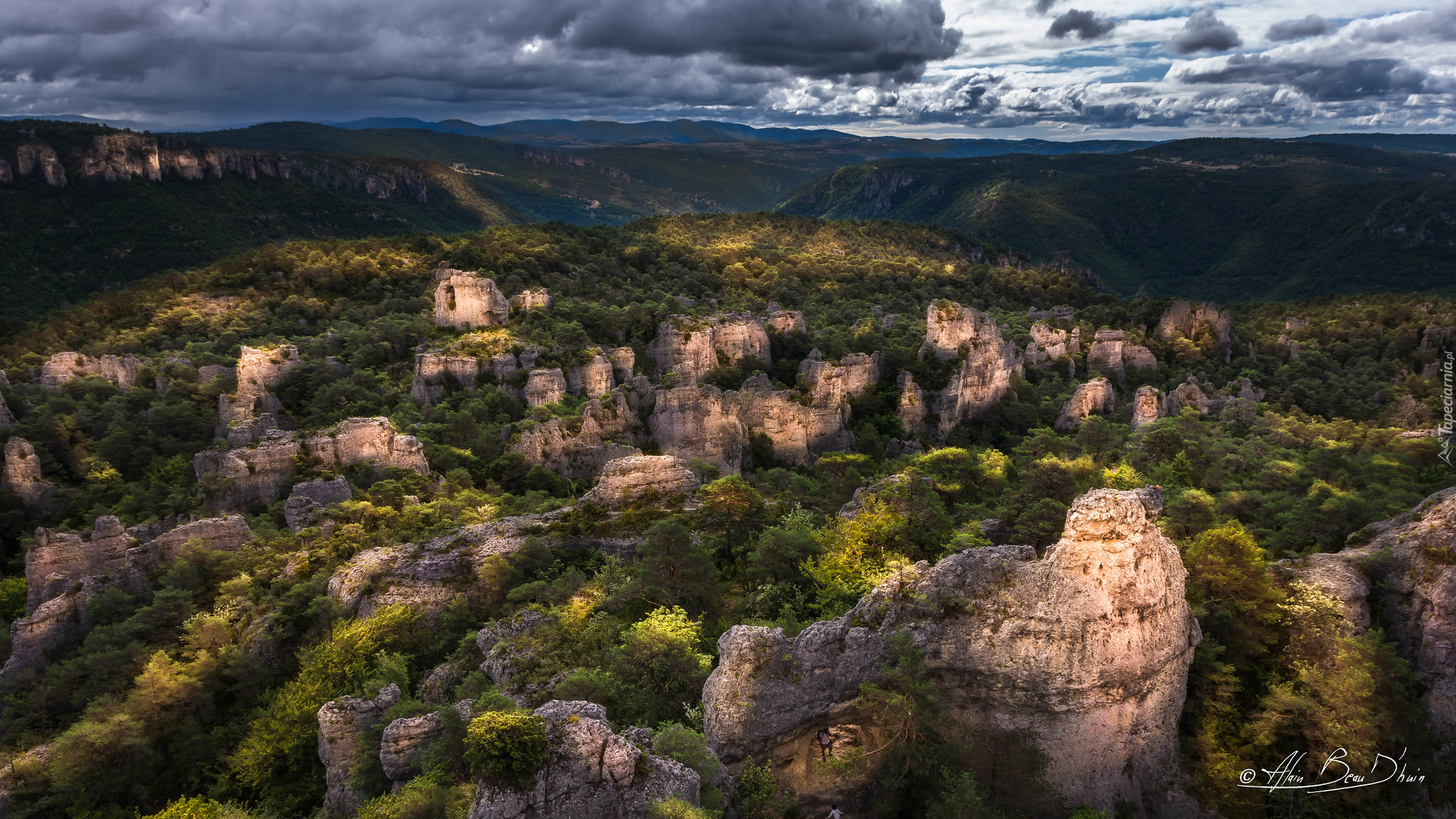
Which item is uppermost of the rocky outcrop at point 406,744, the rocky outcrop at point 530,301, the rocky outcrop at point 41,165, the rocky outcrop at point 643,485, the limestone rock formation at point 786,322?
the rocky outcrop at point 41,165

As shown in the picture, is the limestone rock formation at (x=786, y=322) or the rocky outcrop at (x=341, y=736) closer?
the rocky outcrop at (x=341, y=736)

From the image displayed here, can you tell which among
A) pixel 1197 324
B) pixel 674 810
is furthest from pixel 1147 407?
pixel 674 810

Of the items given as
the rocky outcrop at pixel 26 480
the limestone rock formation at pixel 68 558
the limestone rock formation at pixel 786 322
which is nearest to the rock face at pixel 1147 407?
the limestone rock formation at pixel 786 322

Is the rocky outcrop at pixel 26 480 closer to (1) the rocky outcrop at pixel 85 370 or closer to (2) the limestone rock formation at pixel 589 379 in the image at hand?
(1) the rocky outcrop at pixel 85 370

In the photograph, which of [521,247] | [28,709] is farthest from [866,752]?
[521,247]

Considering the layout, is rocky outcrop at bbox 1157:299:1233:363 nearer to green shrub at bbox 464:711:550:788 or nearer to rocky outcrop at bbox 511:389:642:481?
rocky outcrop at bbox 511:389:642:481

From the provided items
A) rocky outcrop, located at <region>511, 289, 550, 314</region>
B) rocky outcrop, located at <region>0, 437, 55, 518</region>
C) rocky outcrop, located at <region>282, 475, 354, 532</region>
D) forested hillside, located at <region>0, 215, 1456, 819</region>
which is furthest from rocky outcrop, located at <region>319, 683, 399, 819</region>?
rocky outcrop, located at <region>511, 289, 550, 314</region>
